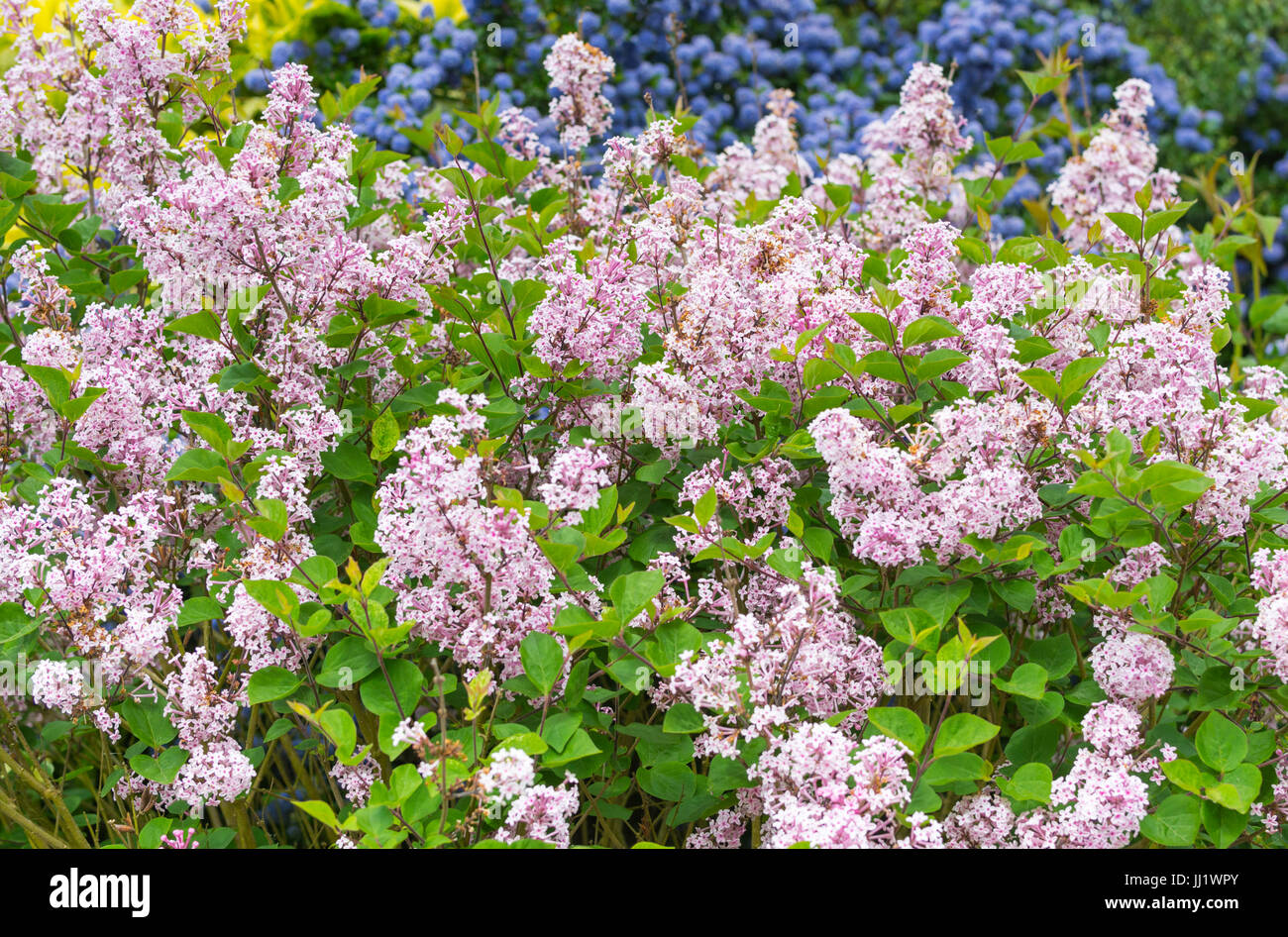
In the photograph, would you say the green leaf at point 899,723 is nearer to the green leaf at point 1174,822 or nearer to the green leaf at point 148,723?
the green leaf at point 1174,822

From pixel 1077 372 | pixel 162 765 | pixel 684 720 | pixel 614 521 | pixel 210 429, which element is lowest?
pixel 162 765

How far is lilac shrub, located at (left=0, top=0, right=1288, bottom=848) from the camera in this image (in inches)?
72.9

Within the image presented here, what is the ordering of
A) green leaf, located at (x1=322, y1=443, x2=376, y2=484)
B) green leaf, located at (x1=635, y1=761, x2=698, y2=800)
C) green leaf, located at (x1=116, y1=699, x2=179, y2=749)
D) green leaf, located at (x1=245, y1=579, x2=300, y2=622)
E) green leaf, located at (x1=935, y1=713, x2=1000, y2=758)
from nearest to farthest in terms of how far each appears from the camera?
green leaf, located at (x1=935, y1=713, x2=1000, y2=758) < green leaf, located at (x1=245, y1=579, x2=300, y2=622) < green leaf, located at (x1=635, y1=761, x2=698, y2=800) < green leaf, located at (x1=116, y1=699, x2=179, y2=749) < green leaf, located at (x1=322, y1=443, x2=376, y2=484)

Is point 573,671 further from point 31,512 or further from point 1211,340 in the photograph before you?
point 1211,340

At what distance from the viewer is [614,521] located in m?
2.16

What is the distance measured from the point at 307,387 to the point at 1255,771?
6.12ft

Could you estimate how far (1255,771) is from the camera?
6.03 ft

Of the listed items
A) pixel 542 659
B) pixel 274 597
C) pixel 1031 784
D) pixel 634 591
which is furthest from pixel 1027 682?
pixel 274 597

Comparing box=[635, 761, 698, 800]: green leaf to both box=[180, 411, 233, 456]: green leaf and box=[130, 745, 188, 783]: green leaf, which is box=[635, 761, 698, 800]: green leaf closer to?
box=[130, 745, 188, 783]: green leaf

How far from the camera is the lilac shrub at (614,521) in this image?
6.08 feet

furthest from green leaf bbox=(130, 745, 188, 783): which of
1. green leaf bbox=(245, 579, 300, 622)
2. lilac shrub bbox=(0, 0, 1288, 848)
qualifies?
green leaf bbox=(245, 579, 300, 622)

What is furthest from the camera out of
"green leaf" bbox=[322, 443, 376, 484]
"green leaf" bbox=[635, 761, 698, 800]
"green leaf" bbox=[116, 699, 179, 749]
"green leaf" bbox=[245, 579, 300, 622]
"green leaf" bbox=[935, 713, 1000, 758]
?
"green leaf" bbox=[322, 443, 376, 484]

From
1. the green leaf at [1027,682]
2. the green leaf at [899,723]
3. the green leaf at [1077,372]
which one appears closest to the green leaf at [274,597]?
the green leaf at [899,723]

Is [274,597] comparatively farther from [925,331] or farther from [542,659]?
[925,331]
